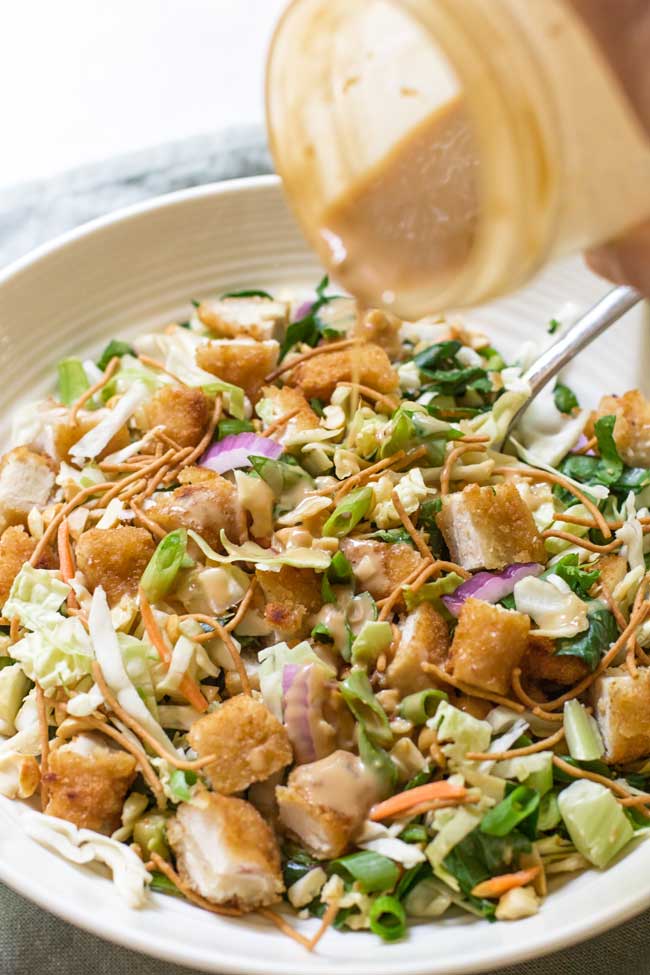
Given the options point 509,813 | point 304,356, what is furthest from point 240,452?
point 509,813

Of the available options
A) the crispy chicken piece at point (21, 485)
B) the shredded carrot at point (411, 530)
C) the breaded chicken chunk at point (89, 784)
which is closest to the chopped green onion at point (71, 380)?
the crispy chicken piece at point (21, 485)

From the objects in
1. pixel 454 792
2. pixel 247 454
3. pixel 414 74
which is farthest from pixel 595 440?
pixel 414 74

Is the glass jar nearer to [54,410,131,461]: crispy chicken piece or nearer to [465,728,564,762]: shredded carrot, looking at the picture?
[465,728,564,762]: shredded carrot

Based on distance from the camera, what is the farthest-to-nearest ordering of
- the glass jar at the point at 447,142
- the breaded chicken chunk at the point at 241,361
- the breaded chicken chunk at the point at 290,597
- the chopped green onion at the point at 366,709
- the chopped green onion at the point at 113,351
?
the chopped green onion at the point at 113,351
the breaded chicken chunk at the point at 241,361
the breaded chicken chunk at the point at 290,597
the chopped green onion at the point at 366,709
the glass jar at the point at 447,142

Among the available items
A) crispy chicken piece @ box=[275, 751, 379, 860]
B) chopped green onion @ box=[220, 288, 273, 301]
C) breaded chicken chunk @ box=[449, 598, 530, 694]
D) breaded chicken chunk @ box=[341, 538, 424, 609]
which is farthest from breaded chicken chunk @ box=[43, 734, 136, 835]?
chopped green onion @ box=[220, 288, 273, 301]

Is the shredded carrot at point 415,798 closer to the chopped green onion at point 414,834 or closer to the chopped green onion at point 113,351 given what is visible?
the chopped green onion at point 414,834

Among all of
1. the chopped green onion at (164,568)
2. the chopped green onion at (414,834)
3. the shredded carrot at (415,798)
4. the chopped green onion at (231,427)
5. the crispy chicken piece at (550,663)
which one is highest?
the chopped green onion at (231,427)
